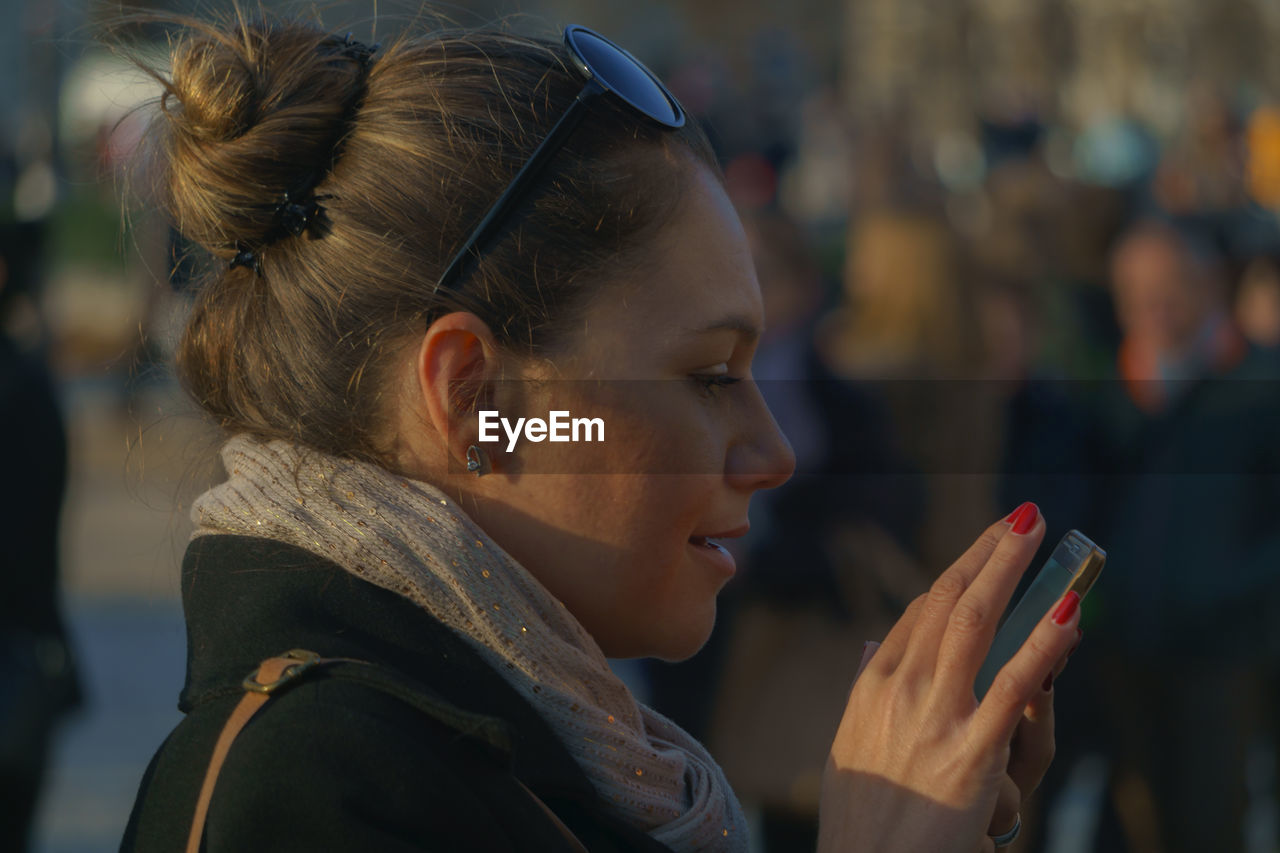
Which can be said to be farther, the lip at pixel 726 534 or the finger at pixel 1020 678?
the lip at pixel 726 534

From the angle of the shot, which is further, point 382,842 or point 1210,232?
point 1210,232

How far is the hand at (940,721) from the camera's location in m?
1.44

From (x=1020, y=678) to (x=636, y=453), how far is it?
1.62 ft

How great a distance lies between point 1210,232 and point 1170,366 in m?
1.06

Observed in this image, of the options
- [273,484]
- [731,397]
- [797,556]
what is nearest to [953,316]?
[797,556]

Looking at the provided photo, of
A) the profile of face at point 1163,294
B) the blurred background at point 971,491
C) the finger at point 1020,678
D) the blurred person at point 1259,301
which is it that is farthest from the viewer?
the blurred person at point 1259,301

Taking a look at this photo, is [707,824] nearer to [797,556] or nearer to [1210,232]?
[797,556]

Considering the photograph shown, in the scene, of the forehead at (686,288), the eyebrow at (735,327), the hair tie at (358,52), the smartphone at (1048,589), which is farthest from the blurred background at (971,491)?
the smartphone at (1048,589)

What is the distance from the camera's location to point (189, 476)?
1999 mm

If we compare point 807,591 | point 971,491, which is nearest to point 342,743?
point 807,591

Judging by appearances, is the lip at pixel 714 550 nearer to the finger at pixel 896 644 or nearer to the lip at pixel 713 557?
the lip at pixel 713 557

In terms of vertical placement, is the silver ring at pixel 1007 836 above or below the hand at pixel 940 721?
below

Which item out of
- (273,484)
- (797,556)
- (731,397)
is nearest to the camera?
(273,484)

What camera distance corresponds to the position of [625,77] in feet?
5.74
